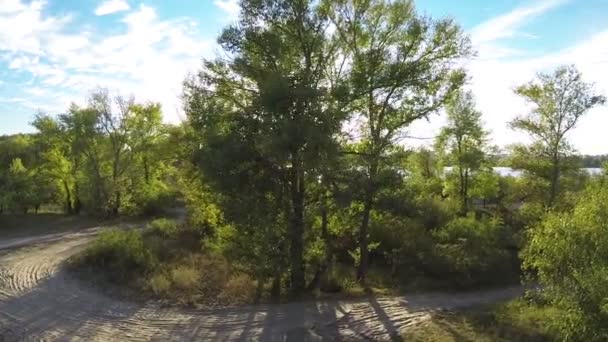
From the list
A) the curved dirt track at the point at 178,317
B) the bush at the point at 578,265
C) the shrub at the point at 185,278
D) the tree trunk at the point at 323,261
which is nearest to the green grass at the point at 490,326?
the curved dirt track at the point at 178,317

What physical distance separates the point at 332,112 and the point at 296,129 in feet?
5.15

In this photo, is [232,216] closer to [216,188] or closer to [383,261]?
[216,188]

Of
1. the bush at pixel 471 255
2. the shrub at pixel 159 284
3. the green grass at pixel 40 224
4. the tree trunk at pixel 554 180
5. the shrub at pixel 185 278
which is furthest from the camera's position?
the tree trunk at pixel 554 180

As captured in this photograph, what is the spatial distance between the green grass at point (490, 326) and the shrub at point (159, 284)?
28.0 feet

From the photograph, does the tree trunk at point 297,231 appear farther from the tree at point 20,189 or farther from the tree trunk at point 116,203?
the tree trunk at point 116,203

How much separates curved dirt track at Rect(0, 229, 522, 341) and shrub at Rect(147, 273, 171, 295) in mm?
1301

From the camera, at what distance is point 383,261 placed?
79.0ft

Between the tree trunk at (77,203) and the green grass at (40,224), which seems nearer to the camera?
the green grass at (40,224)

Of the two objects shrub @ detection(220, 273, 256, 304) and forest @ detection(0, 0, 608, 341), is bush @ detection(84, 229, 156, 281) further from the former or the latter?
shrub @ detection(220, 273, 256, 304)

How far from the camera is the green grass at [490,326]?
44.0 ft

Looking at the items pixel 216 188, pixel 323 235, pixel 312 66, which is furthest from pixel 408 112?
pixel 216 188

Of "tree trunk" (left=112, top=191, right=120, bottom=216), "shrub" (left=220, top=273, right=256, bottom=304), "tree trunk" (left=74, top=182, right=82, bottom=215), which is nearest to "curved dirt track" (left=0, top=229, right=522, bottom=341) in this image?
"shrub" (left=220, top=273, right=256, bottom=304)

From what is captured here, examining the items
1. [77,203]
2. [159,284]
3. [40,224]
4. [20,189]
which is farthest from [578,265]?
[77,203]

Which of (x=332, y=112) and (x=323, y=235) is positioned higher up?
(x=332, y=112)
